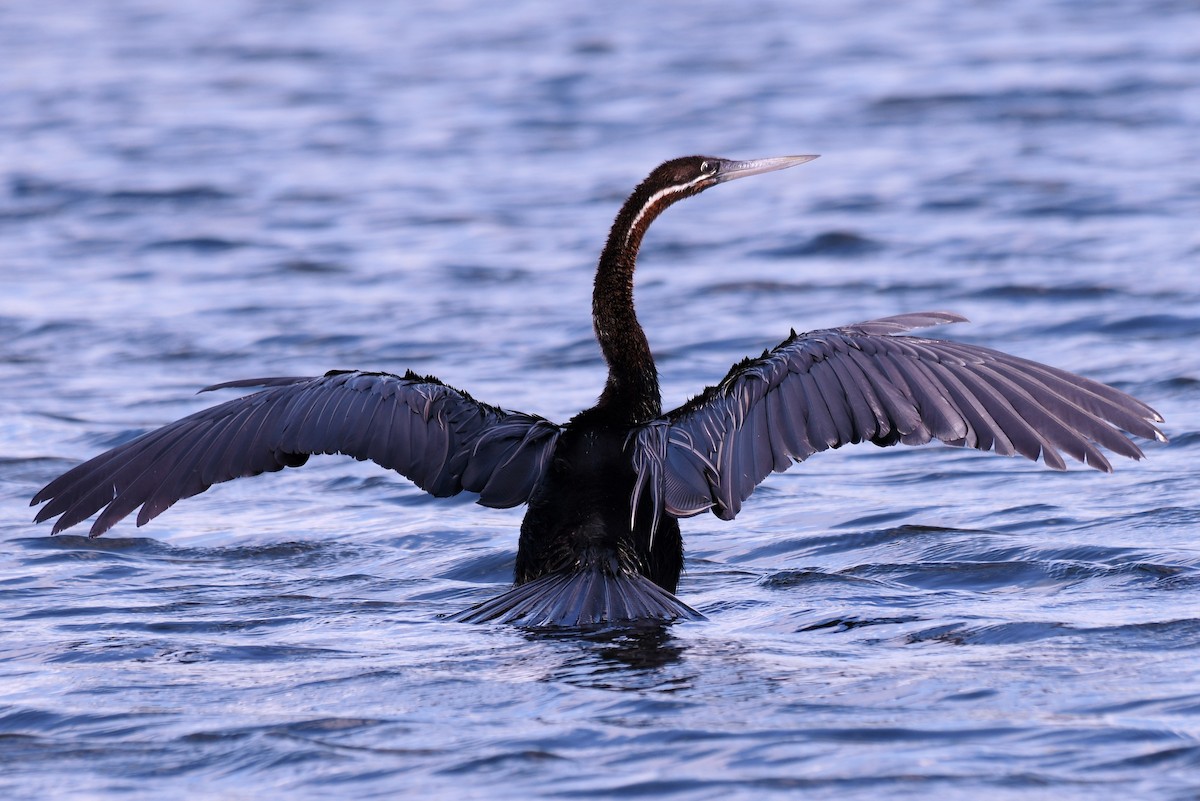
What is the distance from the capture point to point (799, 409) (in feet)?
21.0

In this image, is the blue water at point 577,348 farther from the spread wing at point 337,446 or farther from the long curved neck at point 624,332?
the long curved neck at point 624,332

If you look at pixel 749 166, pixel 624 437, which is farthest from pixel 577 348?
pixel 624 437

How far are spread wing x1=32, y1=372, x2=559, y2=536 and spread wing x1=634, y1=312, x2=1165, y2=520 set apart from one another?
502 mm

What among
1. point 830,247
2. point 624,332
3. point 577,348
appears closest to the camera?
point 624,332

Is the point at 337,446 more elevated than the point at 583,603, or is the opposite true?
the point at 337,446

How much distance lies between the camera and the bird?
6.27m

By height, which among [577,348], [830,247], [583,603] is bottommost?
[583,603]

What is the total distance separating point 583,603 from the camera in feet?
20.7

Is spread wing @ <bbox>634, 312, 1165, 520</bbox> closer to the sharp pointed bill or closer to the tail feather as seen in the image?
the tail feather

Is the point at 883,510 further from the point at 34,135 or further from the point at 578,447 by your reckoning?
the point at 34,135

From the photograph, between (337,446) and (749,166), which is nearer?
(337,446)

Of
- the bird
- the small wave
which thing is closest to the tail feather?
the bird

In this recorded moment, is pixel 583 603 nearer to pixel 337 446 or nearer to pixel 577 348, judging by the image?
pixel 337 446

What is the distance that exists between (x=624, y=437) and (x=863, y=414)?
0.88 metres
